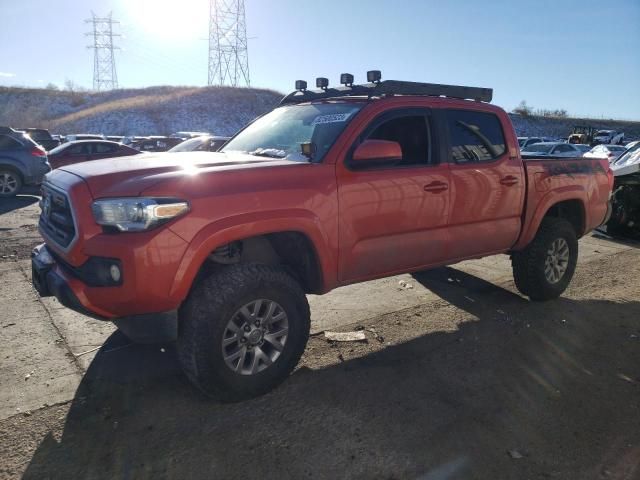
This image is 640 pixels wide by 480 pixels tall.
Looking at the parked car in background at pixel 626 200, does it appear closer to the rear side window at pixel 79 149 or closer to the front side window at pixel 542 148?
the front side window at pixel 542 148

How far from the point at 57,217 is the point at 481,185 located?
3324 mm

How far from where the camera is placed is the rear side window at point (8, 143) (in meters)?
11.4

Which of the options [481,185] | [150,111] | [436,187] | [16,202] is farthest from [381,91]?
[150,111]

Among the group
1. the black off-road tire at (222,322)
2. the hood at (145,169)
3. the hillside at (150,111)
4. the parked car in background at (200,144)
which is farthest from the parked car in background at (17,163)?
the hillside at (150,111)

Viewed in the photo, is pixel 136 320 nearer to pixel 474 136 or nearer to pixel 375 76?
pixel 375 76

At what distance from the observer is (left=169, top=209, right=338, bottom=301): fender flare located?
2.75 metres

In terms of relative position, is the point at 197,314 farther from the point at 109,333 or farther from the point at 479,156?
the point at 479,156

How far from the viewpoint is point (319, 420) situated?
292 centimetres

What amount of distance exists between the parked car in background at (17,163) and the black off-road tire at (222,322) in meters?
10.6

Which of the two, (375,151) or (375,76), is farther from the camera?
(375,76)

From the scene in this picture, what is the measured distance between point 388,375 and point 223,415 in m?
1.22

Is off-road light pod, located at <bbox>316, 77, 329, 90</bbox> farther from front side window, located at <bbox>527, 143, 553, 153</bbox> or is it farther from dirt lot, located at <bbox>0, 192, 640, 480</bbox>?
front side window, located at <bbox>527, 143, 553, 153</bbox>

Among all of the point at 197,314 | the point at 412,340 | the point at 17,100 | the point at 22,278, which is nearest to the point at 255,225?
the point at 197,314

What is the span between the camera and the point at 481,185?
4234 mm
